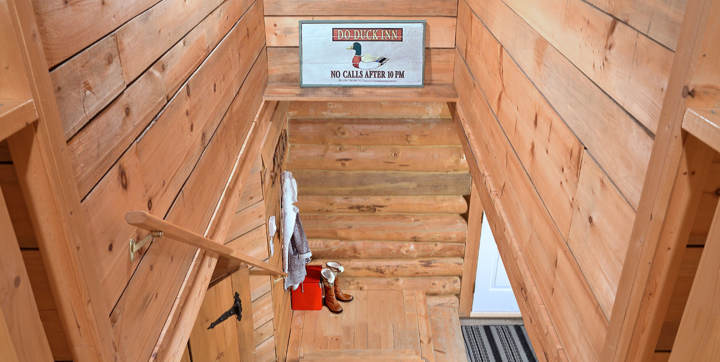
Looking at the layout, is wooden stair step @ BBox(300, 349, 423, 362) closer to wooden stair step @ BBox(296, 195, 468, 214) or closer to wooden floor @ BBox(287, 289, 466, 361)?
wooden floor @ BBox(287, 289, 466, 361)

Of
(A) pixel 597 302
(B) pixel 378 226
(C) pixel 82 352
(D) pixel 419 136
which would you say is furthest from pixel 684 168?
(B) pixel 378 226

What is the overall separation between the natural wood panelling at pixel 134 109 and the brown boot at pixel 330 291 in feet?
9.56

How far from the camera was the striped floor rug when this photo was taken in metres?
4.61

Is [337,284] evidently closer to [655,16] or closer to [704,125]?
[655,16]

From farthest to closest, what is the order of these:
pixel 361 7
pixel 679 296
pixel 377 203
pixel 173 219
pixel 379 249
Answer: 1. pixel 379 249
2. pixel 377 203
3. pixel 361 7
4. pixel 173 219
5. pixel 679 296

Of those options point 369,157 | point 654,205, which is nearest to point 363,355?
point 369,157

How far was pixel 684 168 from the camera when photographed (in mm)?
886

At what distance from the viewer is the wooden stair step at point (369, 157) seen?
450 cm

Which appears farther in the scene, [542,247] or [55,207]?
[542,247]

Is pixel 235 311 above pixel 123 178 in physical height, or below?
below

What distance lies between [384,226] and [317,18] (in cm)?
207

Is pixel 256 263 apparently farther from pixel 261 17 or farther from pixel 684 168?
pixel 684 168

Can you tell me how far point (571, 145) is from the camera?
4.73ft

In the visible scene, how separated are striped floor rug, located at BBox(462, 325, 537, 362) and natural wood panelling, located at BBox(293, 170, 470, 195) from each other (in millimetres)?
1327
